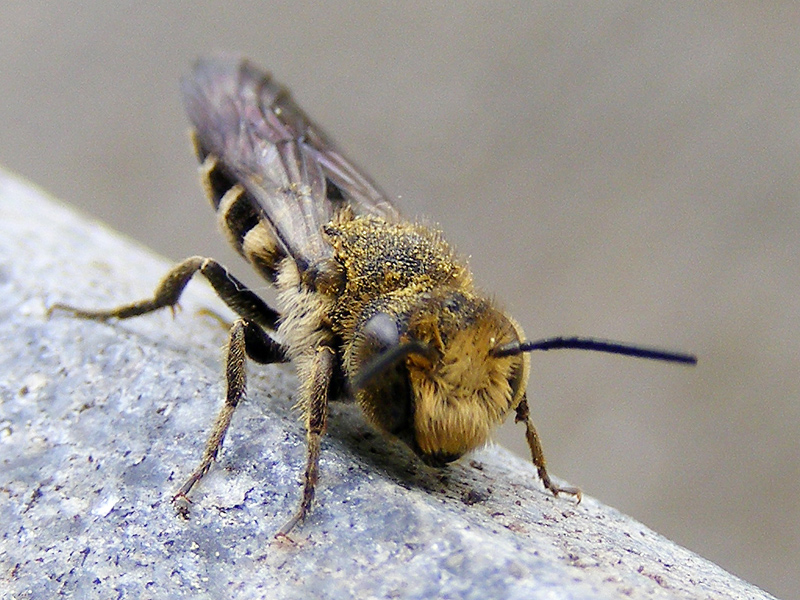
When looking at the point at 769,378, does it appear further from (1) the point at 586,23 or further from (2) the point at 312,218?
(2) the point at 312,218

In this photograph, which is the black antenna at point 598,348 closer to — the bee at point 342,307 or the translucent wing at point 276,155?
the bee at point 342,307

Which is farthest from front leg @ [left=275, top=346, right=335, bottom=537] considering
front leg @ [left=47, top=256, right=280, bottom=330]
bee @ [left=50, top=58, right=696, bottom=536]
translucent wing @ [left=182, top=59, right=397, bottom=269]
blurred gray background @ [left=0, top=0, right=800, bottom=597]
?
blurred gray background @ [left=0, top=0, right=800, bottom=597]

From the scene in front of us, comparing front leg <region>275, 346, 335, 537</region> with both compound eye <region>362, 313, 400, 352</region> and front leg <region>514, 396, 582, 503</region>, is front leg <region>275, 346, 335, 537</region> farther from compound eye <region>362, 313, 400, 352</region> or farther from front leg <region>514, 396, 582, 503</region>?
front leg <region>514, 396, 582, 503</region>

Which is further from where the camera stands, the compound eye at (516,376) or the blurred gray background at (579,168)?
the blurred gray background at (579,168)

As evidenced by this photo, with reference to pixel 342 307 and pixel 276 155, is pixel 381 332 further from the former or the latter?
pixel 276 155

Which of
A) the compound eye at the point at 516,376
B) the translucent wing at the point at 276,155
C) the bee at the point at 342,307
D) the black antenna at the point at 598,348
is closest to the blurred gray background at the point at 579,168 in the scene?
the translucent wing at the point at 276,155

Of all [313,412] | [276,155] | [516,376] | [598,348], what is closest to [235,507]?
[313,412]
